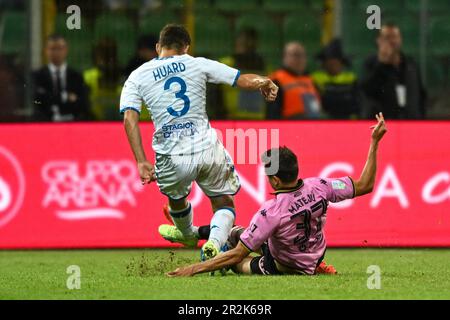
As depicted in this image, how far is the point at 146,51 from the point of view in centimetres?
1373

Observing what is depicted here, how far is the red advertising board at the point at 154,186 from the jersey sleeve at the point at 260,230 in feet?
12.6

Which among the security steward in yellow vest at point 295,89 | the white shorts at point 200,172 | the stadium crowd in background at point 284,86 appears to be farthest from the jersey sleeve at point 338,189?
the security steward in yellow vest at point 295,89

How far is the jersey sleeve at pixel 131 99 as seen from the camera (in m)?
9.31

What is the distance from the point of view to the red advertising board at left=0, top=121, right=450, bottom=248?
12.5m

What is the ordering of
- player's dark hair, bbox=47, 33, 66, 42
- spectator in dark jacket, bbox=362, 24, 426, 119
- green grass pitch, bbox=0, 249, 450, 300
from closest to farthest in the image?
green grass pitch, bbox=0, 249, 450, 300 < spectator in dark jacket, bbox=362, 24, 426, 119 < player's dark hair, bbox=47, 33, 66, 42

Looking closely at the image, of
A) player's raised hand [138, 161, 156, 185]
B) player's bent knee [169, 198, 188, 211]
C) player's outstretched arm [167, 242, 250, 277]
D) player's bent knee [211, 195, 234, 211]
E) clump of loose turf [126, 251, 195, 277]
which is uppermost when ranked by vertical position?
player's raised hand [138, 161, 156, 185]

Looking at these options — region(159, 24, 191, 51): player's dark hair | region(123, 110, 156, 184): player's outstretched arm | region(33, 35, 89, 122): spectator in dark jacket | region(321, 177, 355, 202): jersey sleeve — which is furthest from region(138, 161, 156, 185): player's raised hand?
region(33, 35, 89, 122): spectator in dark jacket

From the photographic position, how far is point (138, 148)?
9.16 meters

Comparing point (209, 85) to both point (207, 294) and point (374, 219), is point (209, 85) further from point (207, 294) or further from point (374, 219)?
point (207, 294)

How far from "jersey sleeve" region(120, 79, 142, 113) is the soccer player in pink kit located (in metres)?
1.29

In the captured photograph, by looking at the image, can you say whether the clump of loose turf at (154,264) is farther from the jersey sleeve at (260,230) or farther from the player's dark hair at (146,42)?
the player's dark hair at (146,42)

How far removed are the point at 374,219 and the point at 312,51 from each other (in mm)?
2852

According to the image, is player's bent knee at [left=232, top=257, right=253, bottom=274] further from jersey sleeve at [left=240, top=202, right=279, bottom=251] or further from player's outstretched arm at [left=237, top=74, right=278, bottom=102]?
player's outstretched arm at [left=237, top=74, right=278, bottom=102]

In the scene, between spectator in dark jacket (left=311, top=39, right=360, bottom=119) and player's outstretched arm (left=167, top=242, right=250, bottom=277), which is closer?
player's outstretched arm (left=167, top=242, right=250, bottom=277)
